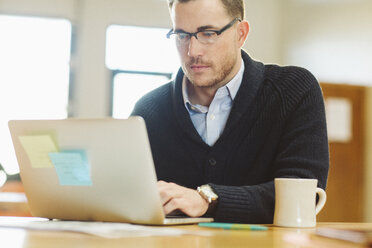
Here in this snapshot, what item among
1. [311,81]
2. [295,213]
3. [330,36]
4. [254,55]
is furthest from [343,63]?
[295,213]

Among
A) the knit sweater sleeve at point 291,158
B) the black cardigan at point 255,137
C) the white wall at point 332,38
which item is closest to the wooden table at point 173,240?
the knit sweater sleeve at point 291,158

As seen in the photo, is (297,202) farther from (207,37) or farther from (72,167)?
(207,37)

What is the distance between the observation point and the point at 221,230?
1068mm

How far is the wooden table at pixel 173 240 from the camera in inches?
33.1

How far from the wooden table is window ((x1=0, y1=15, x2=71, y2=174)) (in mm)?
4751

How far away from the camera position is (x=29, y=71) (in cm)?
562

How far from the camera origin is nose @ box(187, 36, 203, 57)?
170 centimetres

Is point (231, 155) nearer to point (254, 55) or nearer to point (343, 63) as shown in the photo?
point (343, 63)

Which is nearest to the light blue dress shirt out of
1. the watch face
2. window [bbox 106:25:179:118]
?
the watch face

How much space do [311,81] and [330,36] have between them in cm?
351

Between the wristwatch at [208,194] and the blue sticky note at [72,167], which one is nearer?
the blue sticky note at [72,167]

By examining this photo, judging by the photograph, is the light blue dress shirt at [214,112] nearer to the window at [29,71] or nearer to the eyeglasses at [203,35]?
the eyeglasses at [203,35]

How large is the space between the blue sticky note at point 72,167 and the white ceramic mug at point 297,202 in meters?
0.45

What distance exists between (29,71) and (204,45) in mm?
4261
